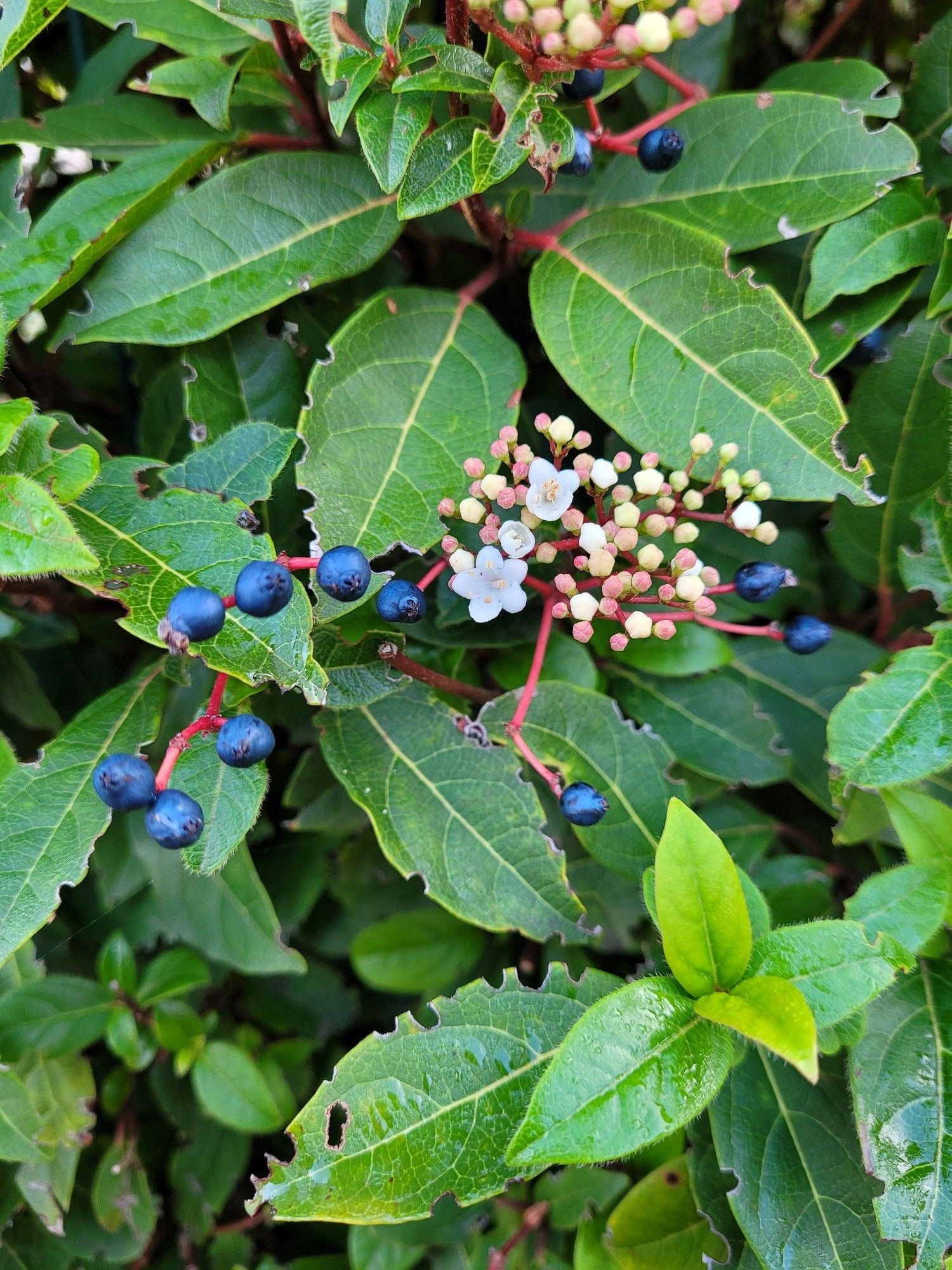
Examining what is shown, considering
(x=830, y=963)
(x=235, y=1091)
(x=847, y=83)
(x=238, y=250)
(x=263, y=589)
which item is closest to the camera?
(x=263, y=589)

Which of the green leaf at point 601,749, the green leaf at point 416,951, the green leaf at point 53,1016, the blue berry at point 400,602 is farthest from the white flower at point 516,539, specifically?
the green leaf at point 53,1016

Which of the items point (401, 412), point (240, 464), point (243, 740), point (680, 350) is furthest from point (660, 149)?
point (243, 740)

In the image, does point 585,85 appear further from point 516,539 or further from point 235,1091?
point 235,1091

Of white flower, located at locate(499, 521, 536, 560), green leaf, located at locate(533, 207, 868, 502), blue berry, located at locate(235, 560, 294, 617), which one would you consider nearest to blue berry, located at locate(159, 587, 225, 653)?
blue berry, located at locate(235, 560, 294, 617)

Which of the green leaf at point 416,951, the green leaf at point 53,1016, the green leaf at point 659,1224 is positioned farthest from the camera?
the green leaf at point 416,951

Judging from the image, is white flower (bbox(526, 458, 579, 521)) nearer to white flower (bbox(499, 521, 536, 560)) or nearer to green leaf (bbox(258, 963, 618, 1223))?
white flower (bbox(499, 521, 536, 560))

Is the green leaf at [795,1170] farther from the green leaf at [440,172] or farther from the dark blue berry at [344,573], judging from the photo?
the green leaf at [440,172]

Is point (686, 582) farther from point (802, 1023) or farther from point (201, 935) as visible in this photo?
point (201, 935)
